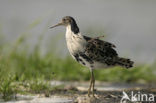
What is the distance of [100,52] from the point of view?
23.5ft

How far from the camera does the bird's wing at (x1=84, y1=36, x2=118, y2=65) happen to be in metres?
7.00

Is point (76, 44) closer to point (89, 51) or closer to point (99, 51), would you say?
point (89, 51)

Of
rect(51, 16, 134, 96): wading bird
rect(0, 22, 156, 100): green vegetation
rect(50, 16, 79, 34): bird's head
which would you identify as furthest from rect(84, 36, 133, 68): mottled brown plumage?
rect(0, 22, 156, 100): green vegetation

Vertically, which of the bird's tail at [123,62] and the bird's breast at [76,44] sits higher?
the bird's breast at [76,44]

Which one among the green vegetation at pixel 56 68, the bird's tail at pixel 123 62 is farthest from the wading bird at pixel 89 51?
the green vegetation at pixel 56 68

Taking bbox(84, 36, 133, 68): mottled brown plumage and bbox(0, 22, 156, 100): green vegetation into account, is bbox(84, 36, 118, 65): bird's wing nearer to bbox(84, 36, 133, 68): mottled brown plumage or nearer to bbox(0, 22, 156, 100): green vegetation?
bbox(84, 36, 133, 68): mottled brown plumage

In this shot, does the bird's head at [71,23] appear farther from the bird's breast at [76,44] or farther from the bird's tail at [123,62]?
the bird's tail at [123,62]

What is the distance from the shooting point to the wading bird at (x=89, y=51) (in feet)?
22.7

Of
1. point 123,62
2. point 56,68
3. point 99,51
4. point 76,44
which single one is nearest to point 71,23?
point 76,44

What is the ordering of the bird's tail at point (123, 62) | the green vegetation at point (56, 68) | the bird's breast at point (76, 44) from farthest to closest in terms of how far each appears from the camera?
the green vegetation at point (56, 68) < the bird's tail at point (123, 62) < the bird's breast at point (76, 44)

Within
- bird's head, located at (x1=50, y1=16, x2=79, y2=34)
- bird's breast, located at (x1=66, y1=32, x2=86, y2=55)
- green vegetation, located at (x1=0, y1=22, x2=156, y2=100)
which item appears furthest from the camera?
green vegetation, located at (x1=0, y1=22, x2=156, y2=100)

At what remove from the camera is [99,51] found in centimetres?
714

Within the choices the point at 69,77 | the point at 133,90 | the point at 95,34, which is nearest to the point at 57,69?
the point at 69,77

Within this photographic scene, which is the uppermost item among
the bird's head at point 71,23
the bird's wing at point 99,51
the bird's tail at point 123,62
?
the bird's head at point 71,23
